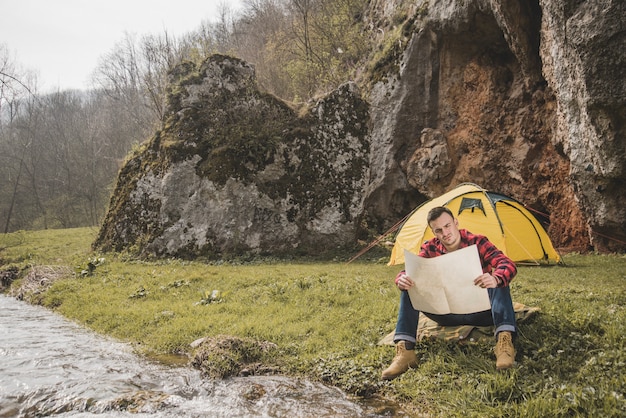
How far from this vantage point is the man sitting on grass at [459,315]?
405 centimetres

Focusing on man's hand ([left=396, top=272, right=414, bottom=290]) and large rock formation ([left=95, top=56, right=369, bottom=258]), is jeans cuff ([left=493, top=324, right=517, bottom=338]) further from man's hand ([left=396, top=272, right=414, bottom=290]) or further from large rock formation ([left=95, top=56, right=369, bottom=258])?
large rock formation ([left=95, top=56, right=369, bottom=258])

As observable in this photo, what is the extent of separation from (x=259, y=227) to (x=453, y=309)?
404 inches

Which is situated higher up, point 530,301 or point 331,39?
point 331,39

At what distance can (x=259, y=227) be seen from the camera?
46.0 feet

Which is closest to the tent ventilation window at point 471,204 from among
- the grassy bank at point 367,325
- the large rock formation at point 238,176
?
the grassy bank at point 367,325

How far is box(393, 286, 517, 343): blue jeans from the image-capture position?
4145 millimetres

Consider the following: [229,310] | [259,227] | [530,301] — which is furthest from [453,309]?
[259,227]

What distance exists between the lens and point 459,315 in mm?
4520

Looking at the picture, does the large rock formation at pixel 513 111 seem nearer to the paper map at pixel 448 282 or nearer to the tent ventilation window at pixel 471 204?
the tent ventilation window at pixel 471 204

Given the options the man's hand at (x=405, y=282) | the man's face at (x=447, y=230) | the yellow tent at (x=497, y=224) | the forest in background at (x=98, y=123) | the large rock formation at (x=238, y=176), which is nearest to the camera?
the man's hand at (x=405, y=282)

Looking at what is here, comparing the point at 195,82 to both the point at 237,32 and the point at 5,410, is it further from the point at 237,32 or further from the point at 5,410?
the point at 237,32

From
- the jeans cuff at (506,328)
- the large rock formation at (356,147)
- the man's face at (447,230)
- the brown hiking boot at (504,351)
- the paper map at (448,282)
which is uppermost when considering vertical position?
the large rock formation at (356,147)

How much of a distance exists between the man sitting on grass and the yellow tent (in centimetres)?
586

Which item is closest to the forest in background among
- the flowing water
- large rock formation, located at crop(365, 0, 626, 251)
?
large rock formation, located at crop(365, 0, 626, 251)
